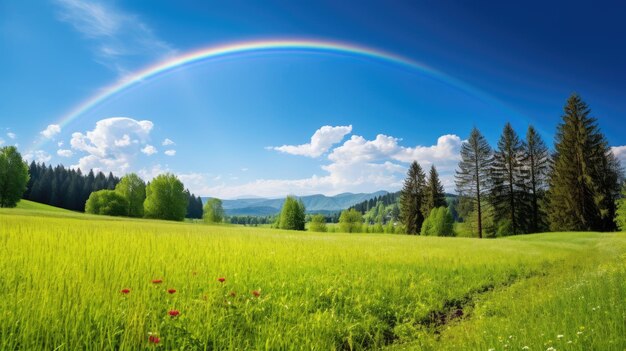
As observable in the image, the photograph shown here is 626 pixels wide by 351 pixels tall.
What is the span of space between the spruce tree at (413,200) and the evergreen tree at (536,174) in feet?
59.6

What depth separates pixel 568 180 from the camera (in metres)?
45.5

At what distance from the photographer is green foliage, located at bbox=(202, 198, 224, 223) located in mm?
93188

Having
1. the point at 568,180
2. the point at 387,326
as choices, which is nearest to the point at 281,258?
the point at 387,326

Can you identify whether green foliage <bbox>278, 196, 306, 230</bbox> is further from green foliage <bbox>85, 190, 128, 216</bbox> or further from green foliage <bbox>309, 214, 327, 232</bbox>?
green foliage <bbox>85, 190, 128, 216</bbox>

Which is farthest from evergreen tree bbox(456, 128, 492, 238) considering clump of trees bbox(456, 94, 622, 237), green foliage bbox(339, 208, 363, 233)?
green foliage bbox(339, 208, 363, 233)

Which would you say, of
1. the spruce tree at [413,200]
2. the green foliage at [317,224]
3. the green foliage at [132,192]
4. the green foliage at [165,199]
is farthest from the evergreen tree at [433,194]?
the green foliage at [132,192]

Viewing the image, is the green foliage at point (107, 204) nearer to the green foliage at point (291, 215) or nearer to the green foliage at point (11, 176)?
the green foliage at point (11, 176)

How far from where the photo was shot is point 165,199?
71.4 m

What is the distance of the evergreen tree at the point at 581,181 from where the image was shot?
144 feet

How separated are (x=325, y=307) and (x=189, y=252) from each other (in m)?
4.83

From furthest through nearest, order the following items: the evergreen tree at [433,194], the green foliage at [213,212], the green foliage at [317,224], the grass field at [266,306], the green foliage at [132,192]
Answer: the green foliage at [213,212] < the green foliage at [132,192] < the green foliage at [317,224] < the evergreen tree at [433,194] < the grass field at [266,306]

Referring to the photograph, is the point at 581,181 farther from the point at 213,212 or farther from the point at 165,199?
the point at 213,212

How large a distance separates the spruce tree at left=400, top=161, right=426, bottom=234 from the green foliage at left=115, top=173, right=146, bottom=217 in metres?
58.3

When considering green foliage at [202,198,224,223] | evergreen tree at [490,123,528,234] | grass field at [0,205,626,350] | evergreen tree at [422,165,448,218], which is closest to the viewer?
grass field at [0,205,626,350]
